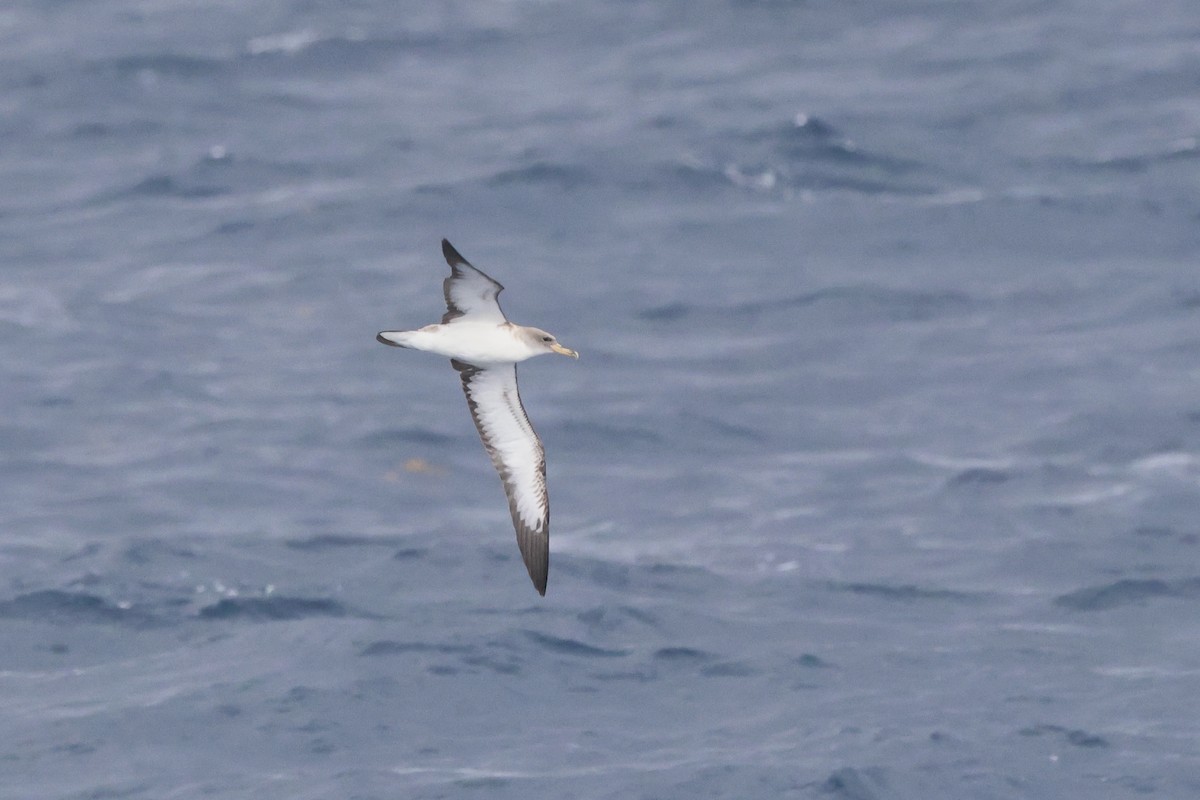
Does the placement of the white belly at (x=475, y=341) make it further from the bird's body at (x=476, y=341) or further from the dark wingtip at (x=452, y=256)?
the dark wingtip at (x=452, y=256)

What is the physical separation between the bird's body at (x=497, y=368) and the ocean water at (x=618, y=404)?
21.2 feet

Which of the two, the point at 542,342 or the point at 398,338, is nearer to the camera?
the point at 398,338

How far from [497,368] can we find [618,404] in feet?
50.2

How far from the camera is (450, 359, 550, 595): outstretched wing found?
68.9 ft

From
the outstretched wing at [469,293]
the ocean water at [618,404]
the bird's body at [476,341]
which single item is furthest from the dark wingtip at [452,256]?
the ocean water at [618,404]

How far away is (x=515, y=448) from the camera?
21.8 metres

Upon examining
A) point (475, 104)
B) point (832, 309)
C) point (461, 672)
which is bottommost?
point (461, 672)

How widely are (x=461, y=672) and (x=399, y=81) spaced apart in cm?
2145

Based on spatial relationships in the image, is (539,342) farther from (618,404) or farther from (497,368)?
(618,404)

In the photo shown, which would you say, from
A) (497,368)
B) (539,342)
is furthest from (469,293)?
(497,368)

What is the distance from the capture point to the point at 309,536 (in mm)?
32938

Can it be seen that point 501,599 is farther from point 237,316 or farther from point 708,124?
point 708,124

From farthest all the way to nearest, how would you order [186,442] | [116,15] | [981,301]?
1. [116,15]
2. [981,301]
3. [186,442]

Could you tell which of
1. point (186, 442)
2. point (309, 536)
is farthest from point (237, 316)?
point (309, 536)
